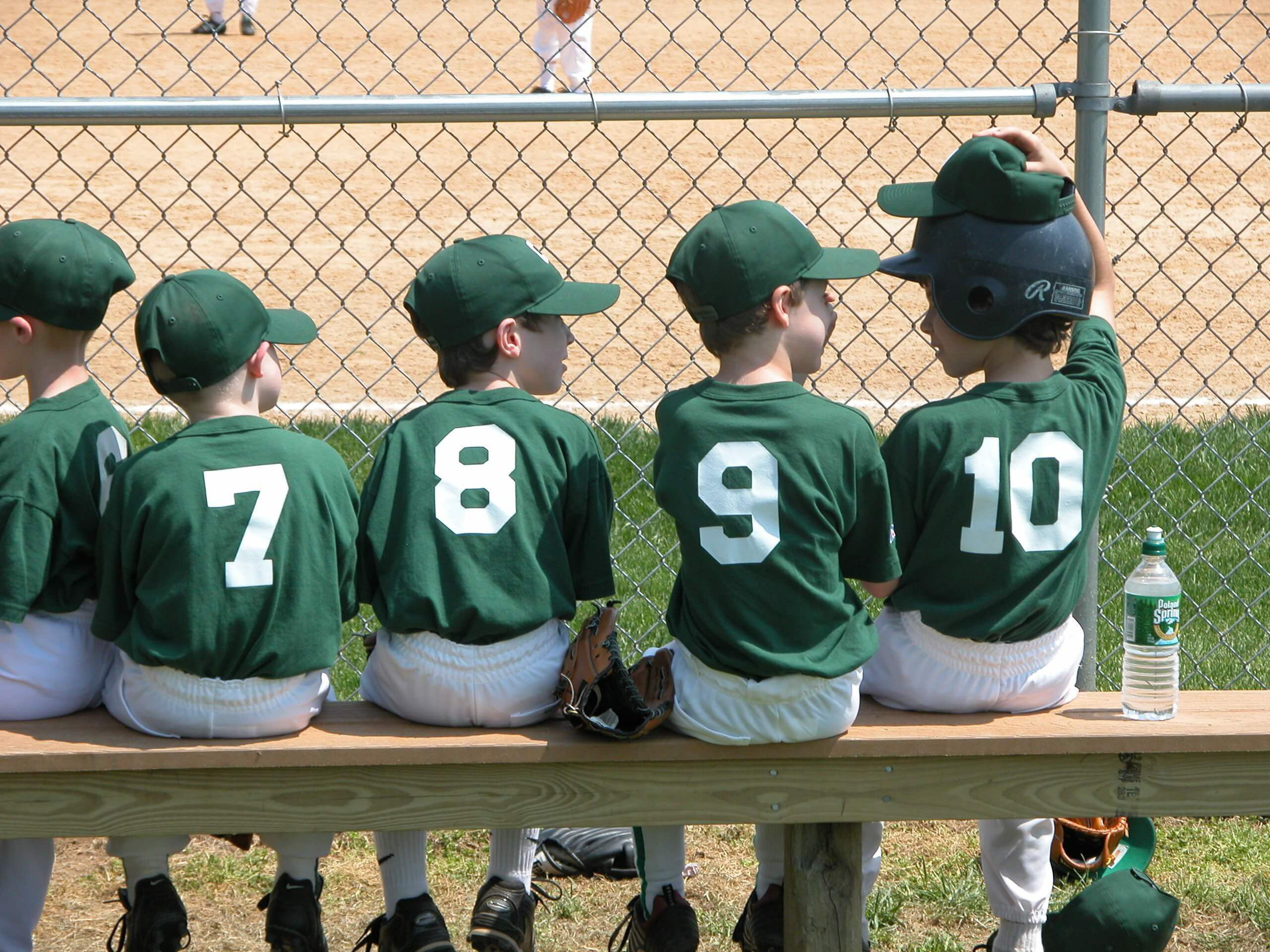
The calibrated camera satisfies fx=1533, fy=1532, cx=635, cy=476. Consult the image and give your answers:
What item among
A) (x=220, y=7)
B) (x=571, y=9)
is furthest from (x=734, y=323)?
(x=220, y=7)

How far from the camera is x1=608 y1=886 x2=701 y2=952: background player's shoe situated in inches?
117

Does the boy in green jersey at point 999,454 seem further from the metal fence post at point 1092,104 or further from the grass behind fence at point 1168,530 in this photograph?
the grass behind fence at point 1168,530

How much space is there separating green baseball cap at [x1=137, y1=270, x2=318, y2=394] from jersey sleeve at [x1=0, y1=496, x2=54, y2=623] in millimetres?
325

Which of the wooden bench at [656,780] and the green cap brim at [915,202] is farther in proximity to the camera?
the green cap brim at [915,202]

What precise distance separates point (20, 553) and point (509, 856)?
3.58 ft

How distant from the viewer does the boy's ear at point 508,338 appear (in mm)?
2969

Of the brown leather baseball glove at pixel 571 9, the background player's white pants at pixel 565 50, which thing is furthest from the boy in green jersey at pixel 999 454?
the background player's white pants at pixel 565 50

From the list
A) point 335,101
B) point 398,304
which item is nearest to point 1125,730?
point 335,101

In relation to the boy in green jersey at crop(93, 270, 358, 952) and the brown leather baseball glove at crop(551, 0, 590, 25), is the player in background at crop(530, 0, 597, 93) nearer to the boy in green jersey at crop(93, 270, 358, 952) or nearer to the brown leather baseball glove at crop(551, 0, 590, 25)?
the brown leather baseball glove at crop(551, 0, 590, 25)

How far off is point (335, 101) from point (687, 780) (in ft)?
5.57

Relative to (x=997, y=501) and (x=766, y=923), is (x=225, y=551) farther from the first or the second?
(x=997, y=501)

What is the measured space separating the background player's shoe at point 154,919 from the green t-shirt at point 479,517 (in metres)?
0.69

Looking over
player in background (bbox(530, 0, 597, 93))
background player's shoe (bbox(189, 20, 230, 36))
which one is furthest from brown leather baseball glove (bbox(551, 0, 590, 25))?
background player's shoe (bbox(189, 20, 230, 36))

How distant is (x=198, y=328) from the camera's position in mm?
2777
